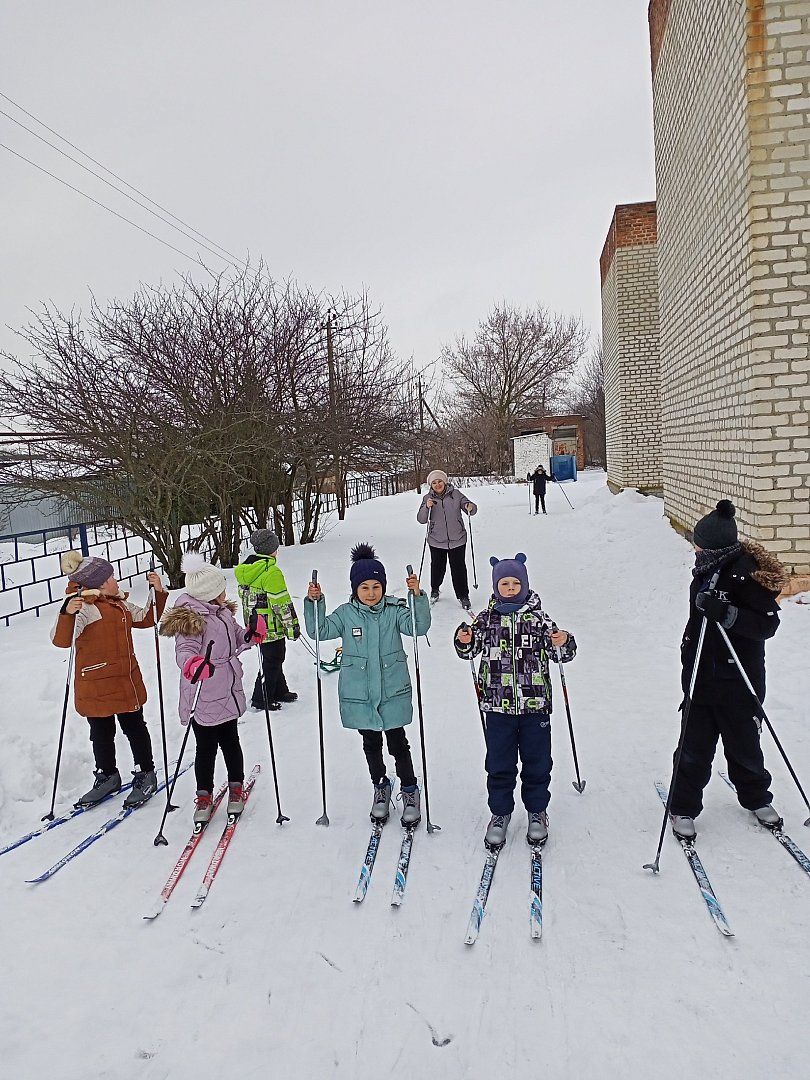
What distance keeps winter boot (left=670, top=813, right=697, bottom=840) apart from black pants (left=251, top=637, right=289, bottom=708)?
3164mm

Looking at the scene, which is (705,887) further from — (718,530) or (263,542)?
(263,542)

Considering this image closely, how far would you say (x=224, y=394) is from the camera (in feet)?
39.9

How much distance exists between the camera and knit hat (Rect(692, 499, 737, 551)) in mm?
3648

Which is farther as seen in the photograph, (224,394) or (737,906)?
(224,394)

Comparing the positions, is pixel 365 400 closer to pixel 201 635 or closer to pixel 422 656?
pixel 422 656

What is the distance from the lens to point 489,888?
3.37 m

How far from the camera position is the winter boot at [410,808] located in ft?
12.9

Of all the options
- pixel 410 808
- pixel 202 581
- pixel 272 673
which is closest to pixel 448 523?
pixel 272 673

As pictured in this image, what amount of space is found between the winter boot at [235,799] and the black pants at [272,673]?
146cm

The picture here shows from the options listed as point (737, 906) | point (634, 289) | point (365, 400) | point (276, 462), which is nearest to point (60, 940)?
point (737, 906)

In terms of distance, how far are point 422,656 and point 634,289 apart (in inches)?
619

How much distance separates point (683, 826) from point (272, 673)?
341 centimetres

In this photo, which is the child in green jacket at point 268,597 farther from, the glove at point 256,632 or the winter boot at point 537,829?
the winter boot at point 537,829

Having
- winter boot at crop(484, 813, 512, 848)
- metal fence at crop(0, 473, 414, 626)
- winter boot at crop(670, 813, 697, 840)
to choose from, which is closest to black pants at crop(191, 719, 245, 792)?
winter boot at crop(484, 813, 512, 848)
